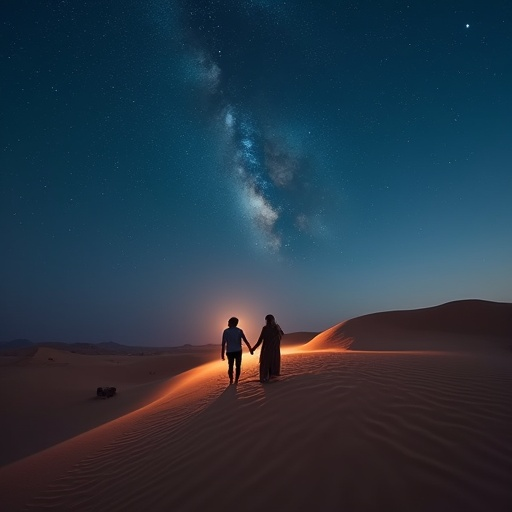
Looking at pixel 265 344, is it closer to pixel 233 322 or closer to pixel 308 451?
pixel 233 322

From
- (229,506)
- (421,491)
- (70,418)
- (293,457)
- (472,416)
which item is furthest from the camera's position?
(70,418)

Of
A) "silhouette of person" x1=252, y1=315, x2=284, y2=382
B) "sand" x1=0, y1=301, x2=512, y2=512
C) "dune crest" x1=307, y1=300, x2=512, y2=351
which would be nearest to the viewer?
"sand" x1=0, y1=301, x2=512, y2=512

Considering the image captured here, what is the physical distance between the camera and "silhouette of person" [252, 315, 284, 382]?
7.38m

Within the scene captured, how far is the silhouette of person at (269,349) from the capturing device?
7383 millimetres

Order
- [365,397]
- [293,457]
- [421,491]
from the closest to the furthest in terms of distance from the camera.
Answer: [421,491]
[293,457]
[365,397]

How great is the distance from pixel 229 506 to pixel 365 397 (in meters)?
3.06

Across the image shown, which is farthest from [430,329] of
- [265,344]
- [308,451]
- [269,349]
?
[308,451]

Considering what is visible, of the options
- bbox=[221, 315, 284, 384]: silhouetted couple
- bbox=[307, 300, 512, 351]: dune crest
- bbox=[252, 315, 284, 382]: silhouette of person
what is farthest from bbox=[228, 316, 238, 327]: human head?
bbox=[307, 300, 512, 351]: dune crest

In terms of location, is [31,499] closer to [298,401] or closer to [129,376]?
[298,401]

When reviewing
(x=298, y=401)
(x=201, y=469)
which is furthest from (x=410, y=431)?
(x=201, y=469)

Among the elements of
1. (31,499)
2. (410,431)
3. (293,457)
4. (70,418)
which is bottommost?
(70,418)

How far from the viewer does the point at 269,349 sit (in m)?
7.41

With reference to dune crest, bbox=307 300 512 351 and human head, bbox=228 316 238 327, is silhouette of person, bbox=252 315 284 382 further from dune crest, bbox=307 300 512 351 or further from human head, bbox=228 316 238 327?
dune crest, bbox=307 300 512 351

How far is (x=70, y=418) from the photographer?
11.6 m
